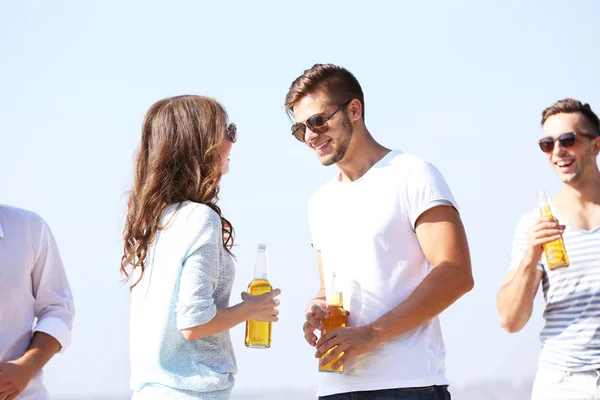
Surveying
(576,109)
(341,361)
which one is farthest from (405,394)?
(576,109)

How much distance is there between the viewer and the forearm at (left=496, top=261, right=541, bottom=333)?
387 centimetres

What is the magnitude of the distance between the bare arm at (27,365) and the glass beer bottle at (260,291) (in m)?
0.77

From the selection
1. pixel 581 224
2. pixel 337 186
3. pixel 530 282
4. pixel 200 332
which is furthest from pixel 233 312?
pixel 581 224

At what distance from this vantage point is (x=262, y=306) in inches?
119

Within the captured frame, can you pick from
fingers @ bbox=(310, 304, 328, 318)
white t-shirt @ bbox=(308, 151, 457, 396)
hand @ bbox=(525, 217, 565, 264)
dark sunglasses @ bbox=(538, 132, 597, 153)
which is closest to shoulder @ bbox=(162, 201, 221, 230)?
fingers @ bbox=(310, 304, 328, 318)

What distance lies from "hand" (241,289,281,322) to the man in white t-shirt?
16 centimetres

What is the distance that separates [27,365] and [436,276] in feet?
5.16

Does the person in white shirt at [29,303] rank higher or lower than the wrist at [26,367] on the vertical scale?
higher

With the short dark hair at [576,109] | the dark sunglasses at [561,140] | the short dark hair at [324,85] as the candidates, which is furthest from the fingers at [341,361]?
the short dark hair at [576,109]

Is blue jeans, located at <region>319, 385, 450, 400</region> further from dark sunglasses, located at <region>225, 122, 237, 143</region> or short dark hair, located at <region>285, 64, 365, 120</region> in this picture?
short dark hair, located at <region>285, 64, 365, 120</region>

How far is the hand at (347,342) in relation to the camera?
2.94 m

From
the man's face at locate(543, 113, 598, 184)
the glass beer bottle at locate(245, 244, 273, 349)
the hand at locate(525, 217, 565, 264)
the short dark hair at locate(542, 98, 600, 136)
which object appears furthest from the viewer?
the short dark hair at locate(542, 98, 600, 136)

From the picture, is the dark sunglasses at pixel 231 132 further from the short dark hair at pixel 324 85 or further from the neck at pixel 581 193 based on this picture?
the neck at pixel 581 193

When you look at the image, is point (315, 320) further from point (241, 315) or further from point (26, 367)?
point (26, 367)
